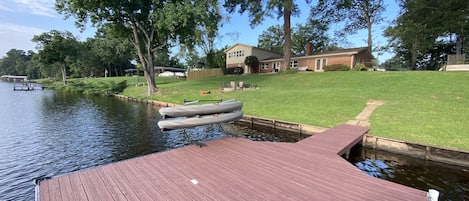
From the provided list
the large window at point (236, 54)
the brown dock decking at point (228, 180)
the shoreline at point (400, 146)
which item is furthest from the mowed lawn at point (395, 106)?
the large window at point (236, 54)

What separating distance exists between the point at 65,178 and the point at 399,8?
39018mm

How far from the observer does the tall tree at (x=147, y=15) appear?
1797 cm

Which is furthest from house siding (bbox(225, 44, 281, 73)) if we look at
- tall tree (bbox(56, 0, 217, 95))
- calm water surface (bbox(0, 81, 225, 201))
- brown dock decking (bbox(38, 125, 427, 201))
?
brown dock decking (bbox(38, 125, 427, 201))

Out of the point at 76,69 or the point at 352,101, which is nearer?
the point at 352,101

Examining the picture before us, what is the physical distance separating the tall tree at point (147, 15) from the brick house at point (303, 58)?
13.6m

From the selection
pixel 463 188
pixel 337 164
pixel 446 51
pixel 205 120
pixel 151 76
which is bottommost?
pixel 463 188

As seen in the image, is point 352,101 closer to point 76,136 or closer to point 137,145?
point 137,145

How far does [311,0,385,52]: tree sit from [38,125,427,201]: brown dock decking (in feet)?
101

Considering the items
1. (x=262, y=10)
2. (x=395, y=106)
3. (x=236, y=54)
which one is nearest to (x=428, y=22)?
(x=262, y=10)

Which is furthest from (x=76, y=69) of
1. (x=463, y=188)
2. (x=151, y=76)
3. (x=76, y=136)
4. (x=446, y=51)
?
(x=446, y=51)

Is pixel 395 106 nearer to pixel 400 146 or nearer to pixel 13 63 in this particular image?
pixel 400 146

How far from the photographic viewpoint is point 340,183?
3732 mm

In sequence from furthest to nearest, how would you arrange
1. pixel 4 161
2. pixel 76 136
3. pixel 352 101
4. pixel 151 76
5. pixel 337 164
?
1. pixel 151 76
2. pixel 352 101
3. pixel 76 136
4. pixel 4 161
5. pixel 337 164

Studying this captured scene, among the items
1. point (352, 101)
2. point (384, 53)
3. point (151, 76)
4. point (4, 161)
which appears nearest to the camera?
point (4, 161)
